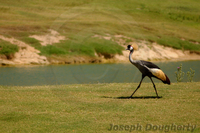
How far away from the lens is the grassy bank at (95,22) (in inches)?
2112

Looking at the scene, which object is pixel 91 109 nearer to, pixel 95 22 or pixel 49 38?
pixel 49 38

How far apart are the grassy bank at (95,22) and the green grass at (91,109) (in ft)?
109

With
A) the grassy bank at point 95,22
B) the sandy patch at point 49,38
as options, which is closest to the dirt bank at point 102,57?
the sandy patch at point 49,38

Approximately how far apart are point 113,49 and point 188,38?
23937 mm

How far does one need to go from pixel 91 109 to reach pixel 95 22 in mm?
55020

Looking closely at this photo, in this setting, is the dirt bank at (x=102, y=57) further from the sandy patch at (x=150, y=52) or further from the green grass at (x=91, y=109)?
the green grass at (x=91, y=109)

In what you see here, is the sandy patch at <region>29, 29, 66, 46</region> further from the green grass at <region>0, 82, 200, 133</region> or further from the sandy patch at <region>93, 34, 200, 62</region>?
the green grass at <region>0, 82, 200, 133</region>

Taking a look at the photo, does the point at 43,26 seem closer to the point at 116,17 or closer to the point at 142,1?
the point at 116,17

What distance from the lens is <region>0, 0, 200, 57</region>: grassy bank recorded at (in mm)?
53656

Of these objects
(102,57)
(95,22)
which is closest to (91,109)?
(102,57)

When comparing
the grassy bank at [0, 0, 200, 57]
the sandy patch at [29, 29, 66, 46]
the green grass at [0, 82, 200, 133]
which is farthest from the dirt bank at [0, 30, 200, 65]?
the green grass at [0, 82, 200, 133]

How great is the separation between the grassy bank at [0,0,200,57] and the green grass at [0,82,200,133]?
3316cm

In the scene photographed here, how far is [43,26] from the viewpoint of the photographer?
192 feet

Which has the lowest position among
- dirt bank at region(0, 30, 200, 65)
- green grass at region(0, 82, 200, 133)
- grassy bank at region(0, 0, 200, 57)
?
dirt bank at region(0, 30, 200, 65)
